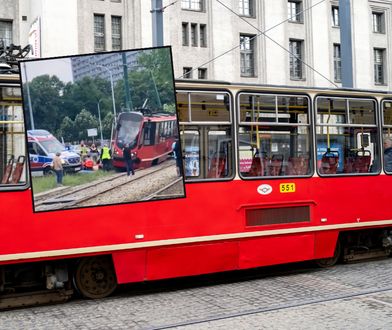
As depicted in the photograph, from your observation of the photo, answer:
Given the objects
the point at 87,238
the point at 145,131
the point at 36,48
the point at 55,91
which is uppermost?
the point at 36,48

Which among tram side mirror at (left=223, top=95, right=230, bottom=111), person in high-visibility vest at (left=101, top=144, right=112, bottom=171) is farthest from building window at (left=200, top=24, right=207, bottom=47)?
person in high-visibility vest at (left=101, top=144, right=112, bottom=171)

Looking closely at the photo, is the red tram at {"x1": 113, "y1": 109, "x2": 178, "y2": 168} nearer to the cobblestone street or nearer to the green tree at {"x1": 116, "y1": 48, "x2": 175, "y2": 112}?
the green tree at {"x1": 116, "y1": 48, "x2": 175, "y2": 112}

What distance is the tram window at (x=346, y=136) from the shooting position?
29.2ft

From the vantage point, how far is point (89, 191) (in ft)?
23.1

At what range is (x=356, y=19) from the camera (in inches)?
1448

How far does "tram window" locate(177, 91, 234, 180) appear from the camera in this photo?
7.79m

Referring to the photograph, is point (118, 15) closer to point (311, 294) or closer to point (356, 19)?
point (356, 19)

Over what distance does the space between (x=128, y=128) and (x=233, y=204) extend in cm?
196

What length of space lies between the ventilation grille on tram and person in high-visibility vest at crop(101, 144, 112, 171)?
2268mm

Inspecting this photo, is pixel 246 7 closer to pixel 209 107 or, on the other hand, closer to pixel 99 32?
pixel 99 32

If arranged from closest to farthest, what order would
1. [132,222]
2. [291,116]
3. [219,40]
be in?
[132,222]
[291,116]
[219,40]

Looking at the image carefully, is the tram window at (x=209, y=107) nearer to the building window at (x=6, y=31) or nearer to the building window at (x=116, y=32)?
the building window at (x=6, y=31)

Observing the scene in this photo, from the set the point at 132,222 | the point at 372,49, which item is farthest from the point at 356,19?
the point at 132,222

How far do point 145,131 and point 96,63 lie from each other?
1.00 meters
